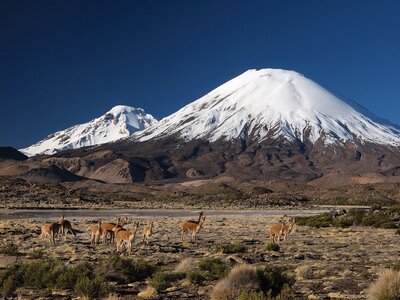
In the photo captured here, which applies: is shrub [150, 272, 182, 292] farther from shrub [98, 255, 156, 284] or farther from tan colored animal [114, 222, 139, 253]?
tan colored animal [114, 222, 139, 253]

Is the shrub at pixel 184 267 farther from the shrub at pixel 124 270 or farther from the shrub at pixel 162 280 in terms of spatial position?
the shrub at pixel 162 280

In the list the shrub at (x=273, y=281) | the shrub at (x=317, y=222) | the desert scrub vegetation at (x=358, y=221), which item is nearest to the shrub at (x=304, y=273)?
the shrub at (x=273, y=281)

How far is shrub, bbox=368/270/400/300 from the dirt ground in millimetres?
1117

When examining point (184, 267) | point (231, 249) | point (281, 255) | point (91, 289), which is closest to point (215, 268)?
point (184, 267)

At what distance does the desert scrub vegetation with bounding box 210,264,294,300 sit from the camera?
11.3 metres

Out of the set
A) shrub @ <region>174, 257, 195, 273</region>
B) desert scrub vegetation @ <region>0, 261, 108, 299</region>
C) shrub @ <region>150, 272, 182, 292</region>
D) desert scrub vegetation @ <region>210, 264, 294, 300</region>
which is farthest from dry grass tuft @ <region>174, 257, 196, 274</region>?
desert scrub vegetation @ <region>210, 264, 294, 300</region>

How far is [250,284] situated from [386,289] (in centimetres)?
285

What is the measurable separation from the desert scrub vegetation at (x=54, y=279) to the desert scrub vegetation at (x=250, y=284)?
259 cm

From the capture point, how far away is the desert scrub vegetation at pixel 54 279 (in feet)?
39.1

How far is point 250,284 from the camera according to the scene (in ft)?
39.2

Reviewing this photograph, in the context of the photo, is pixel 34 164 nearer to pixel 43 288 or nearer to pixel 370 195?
pixel 370 195

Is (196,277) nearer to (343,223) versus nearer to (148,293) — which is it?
(148,293)

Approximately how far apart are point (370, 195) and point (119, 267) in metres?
91.5

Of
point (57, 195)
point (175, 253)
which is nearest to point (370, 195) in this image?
point (57, 195)
